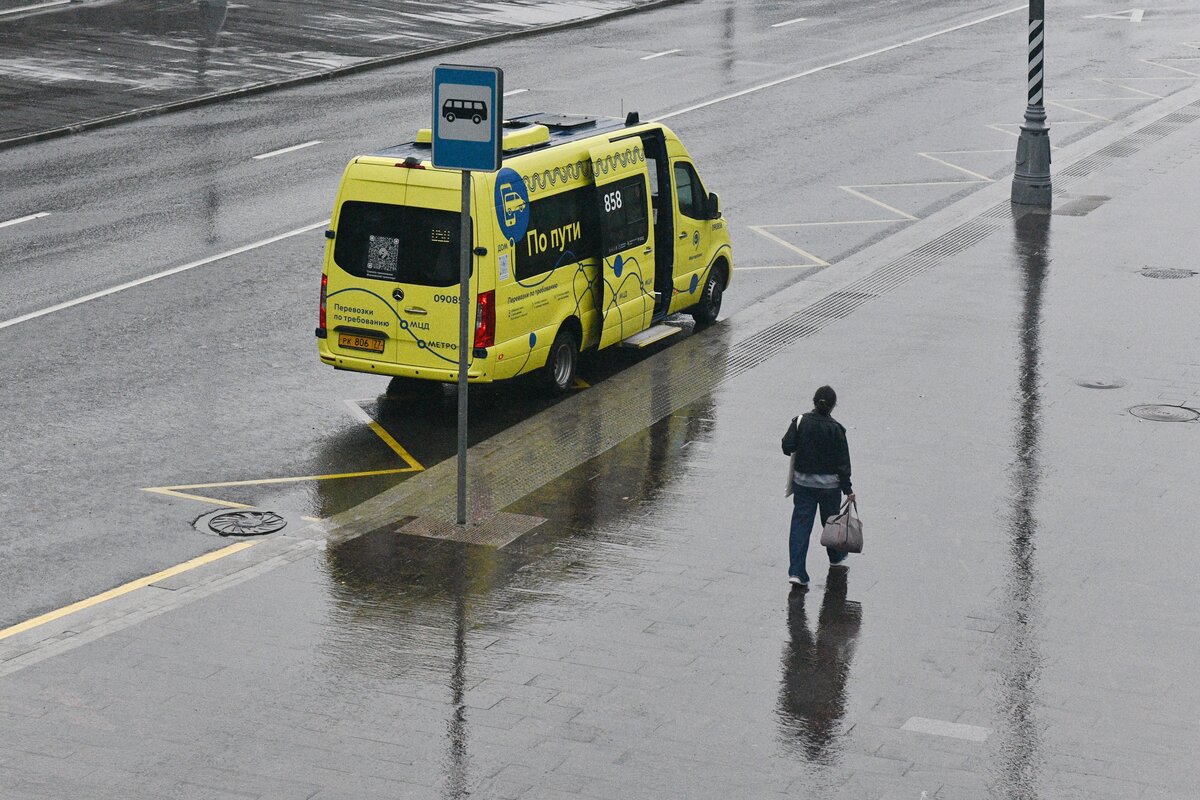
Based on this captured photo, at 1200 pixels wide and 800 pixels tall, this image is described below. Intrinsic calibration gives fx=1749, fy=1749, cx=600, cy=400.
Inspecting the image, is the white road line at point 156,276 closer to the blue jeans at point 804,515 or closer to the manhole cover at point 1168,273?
the blue jeans at point 804,515

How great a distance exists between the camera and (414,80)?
1334 inches

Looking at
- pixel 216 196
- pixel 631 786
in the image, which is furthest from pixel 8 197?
pixel 631 786

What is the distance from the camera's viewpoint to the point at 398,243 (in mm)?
15328

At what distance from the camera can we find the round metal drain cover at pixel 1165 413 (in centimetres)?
1558

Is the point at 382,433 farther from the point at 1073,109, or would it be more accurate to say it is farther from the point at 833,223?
the point at 1073,109

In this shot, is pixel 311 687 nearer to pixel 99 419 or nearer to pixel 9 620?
pixel 9 620

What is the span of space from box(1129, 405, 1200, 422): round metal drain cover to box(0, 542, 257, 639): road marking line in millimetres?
8005

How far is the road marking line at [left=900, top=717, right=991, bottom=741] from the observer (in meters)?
9.77

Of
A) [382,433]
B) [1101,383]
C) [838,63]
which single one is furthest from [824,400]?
[838,63]

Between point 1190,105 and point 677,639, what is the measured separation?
80.9ft

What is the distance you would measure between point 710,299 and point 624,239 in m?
2.13

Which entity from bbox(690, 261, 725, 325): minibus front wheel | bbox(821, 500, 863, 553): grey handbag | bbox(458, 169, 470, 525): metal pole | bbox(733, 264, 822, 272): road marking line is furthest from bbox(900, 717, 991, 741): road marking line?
bbox(733, 264, 822, 272): road marking line

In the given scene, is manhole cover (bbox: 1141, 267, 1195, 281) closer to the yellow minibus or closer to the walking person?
the yellow minibus

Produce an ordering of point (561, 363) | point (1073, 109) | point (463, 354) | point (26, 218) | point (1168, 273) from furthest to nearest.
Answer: point (1073, 109) < point (26, 218) < point (1168, 273) < point (561, 363) < point (463, 354)
